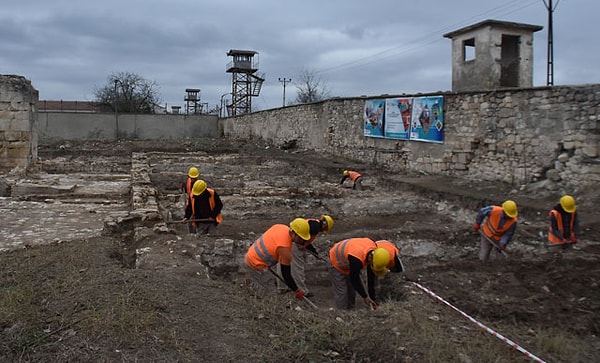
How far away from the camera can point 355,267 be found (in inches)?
206

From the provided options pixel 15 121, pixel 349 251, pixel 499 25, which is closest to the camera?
pixel 349 251

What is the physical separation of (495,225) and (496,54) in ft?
31.9

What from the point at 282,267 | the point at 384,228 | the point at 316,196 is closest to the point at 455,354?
the point at 282,267

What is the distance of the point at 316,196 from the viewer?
38.7 ft

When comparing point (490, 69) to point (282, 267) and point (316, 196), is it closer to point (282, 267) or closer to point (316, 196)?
point (316, 196)

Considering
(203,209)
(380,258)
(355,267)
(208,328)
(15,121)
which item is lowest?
(208,328)

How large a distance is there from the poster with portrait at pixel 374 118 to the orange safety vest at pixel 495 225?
969cm

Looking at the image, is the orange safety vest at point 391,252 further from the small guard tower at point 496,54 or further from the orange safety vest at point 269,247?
the small guard tower at point 496,54

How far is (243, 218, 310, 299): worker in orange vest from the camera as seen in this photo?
17.7 ft

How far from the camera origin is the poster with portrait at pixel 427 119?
1384 cm

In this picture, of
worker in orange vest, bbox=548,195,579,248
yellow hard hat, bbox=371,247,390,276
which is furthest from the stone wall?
worker in orange vest, bbox=548,195,579,248

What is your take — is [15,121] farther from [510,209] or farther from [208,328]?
[510,209]

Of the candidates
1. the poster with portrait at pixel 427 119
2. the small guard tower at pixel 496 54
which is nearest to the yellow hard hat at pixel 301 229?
the poster with portrait at pixel 427 119

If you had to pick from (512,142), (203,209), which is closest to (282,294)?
(203,209)
